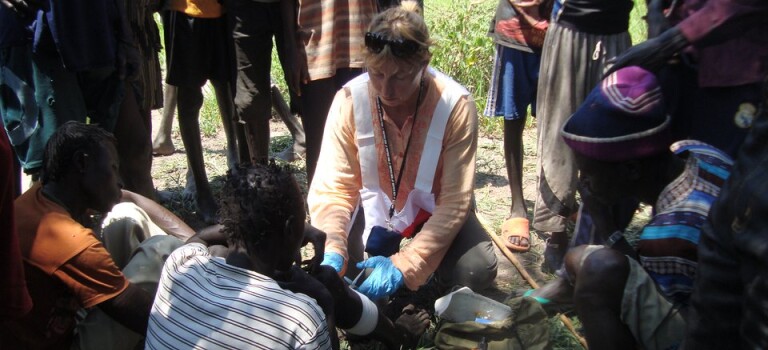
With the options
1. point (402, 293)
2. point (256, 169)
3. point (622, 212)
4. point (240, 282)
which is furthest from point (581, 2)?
point (240, 282)

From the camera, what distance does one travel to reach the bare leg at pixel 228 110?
14.3ft

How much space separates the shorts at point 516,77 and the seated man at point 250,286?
82.7 inches

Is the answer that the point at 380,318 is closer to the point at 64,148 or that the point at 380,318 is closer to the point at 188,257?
the point at 188,257

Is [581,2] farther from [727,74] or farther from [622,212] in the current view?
[622,212]

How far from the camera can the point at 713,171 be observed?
2055 mm

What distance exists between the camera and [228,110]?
4.47 m

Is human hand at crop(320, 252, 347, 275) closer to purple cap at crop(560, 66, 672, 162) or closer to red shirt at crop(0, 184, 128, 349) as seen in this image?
red shirt at crop(0, 184, 128, 349)

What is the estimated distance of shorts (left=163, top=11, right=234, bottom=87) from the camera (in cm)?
404

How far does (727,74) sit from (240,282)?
1.82m

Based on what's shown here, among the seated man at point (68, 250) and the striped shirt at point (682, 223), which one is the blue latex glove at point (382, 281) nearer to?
the seated man at point (68, 250)

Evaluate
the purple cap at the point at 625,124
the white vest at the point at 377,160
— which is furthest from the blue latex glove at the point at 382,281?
the purple cap at the point at 625,124

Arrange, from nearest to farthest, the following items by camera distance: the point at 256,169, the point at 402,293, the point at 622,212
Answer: the point at 256,169 → the point at 622,212 → the point at 402,293

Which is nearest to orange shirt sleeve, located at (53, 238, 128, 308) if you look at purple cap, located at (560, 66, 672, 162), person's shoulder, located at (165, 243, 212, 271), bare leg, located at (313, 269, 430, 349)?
person's shoulder, located at (165, 243, 212, 271)

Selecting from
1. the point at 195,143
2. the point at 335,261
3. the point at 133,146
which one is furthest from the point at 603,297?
the point at 195,143
